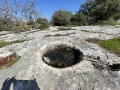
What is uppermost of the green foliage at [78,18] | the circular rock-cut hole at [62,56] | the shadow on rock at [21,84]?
the circular rock-cut hole at [62,56]

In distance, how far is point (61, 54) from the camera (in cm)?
1658

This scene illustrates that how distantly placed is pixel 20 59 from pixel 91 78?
701cm

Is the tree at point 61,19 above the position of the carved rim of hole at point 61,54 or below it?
below

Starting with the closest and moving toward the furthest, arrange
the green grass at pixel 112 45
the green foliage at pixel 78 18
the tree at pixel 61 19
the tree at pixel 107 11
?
the green grass at pixel 112 45 → the green foliage at pixel 78 18 → the tree at pixel 61 19 → the tree at pixel 107 11

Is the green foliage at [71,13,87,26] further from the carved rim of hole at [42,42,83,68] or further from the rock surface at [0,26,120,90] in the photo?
the rock surface at [0,26,120,90]

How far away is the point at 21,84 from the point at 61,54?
5.71 m

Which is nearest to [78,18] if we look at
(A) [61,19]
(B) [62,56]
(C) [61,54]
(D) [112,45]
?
(A) [61,19]

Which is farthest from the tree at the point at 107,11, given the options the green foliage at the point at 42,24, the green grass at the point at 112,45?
the green grass at the point at 112,45

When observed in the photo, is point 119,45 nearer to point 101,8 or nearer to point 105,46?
point 105,46

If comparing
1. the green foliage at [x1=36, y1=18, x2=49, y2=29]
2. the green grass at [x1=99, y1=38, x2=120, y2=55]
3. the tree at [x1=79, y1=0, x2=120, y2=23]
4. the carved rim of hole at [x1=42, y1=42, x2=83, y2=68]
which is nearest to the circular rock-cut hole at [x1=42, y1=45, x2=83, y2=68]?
the carved rim of hole at [x1=42, y1=42, x2=83, y2=68]

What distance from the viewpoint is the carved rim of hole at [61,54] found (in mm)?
15078

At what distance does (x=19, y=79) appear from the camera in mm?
12523

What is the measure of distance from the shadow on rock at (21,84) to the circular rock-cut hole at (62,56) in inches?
127

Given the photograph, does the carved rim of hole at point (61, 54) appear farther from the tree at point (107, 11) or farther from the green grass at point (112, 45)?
the tree at point (107, 11)
